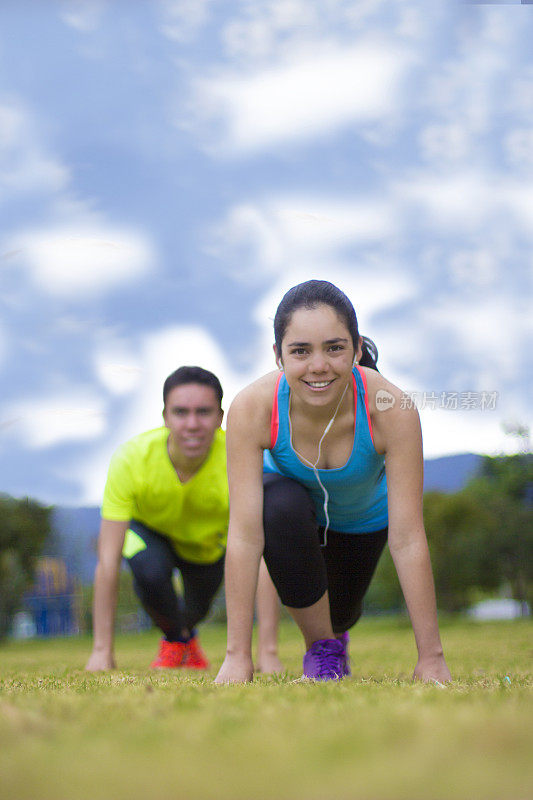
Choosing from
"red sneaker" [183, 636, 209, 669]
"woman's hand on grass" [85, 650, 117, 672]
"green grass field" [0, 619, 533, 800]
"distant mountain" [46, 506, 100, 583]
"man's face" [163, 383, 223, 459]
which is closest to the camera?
"green grass field" [0, 619, 533, 800]

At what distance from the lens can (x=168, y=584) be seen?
5359mm

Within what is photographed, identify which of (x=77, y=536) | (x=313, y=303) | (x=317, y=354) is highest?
(x=77, y=536)

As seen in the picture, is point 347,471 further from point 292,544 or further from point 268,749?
point 268,749

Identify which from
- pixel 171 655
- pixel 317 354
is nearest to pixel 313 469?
pixel 317 354

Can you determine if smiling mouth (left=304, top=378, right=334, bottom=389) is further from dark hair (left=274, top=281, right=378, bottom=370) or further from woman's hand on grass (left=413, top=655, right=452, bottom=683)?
woman's hand on grass (left=413, top=655, right=452, bottom=683)

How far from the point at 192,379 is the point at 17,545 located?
18701 mm

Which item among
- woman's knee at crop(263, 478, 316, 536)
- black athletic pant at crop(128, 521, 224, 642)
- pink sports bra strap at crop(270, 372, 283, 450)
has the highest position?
pink sports bra strap at crop(270, 372, 283, 450)

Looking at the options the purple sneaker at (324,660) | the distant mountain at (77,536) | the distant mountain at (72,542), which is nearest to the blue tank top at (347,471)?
the purple sneaker at (324,660)

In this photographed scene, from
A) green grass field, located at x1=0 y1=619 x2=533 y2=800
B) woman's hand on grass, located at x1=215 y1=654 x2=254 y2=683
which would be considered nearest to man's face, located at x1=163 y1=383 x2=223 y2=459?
woman's hand on grass, located at x1=215 y1=654 x2=254 y2=683

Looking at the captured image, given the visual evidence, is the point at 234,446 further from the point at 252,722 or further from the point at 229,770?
the point at 229,770

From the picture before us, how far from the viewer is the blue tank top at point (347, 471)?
3.24m

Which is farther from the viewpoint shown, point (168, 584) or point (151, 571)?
point (168, 584)

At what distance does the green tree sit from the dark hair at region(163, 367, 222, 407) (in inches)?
567

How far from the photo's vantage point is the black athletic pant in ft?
17.3
